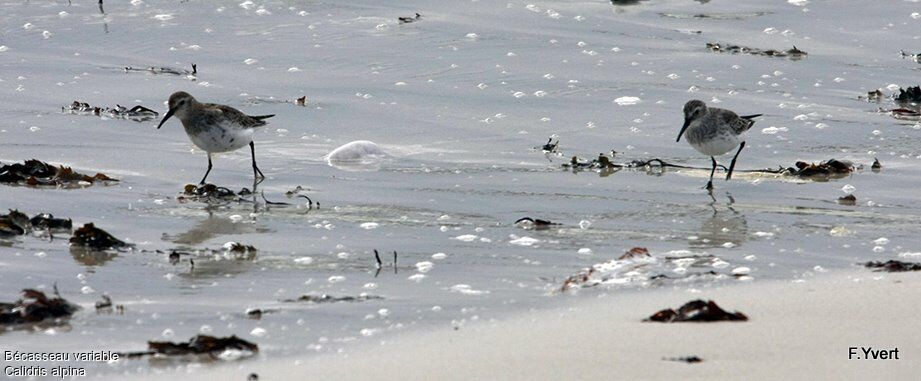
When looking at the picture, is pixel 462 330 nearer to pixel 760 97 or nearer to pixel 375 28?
pixel 760 97

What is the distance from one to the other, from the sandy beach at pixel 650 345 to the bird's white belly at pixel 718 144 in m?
3.18

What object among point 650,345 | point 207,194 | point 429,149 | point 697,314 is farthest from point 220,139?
point 650,345

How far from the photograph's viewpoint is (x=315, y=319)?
18.1ft

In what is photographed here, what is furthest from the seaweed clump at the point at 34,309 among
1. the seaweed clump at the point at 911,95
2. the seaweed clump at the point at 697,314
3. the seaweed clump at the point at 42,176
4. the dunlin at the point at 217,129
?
the seaweed clump at the point at 911,95

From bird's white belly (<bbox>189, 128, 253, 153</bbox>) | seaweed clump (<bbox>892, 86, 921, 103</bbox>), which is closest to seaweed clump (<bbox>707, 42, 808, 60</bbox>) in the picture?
seaweed clump (<bbox>892, 86, 921, 103</bbox>)

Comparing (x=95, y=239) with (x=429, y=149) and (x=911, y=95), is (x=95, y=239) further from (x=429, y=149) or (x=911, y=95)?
(x=911, y=95)

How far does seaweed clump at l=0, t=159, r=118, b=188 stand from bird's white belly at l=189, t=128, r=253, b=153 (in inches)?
31.0

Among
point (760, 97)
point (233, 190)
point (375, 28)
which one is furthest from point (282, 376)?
point (375, 28)

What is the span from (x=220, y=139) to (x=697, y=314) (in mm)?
4582

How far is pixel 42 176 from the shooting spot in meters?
8.43

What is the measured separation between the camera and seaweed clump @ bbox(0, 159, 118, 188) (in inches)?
329

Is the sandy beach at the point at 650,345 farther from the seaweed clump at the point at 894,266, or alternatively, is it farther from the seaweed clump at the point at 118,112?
the seaweed clump at the point at 118,112

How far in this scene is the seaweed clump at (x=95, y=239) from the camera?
22.0 feet

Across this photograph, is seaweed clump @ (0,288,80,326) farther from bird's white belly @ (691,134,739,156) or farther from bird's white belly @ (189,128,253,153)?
bird's white belly @ (691,134,739,156)
